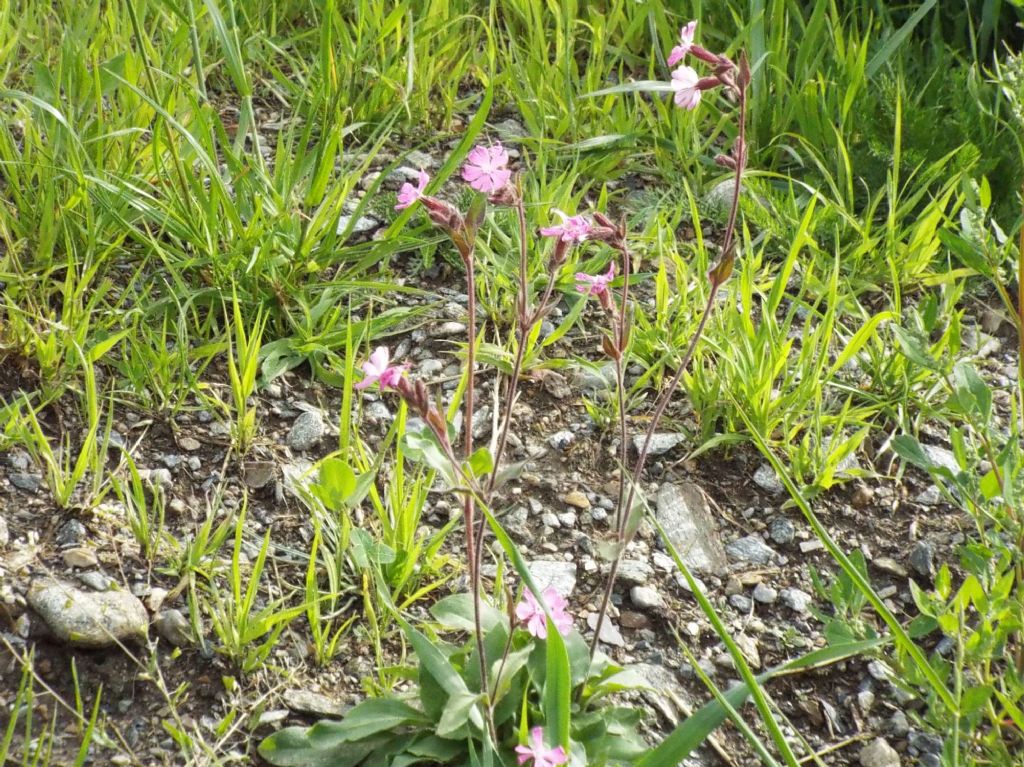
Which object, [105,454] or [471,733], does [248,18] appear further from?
[471,733]

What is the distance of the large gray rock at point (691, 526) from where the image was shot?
2.05m

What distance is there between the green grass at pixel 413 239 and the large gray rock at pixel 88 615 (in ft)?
0.30

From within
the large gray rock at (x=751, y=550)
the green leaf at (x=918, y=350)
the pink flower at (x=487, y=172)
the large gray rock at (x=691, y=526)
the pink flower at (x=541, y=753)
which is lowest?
the large gray rock at (x=751, y=550)

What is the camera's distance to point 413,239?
2422mm

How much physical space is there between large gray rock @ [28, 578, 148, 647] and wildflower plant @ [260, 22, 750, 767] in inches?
12.8

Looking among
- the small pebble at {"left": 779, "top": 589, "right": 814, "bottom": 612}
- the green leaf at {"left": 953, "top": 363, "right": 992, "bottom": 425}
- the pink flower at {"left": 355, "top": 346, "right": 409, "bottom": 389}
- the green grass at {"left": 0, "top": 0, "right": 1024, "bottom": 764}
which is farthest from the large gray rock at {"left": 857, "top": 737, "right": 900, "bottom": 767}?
the pink flower at {"left": 355, "top": 346, "right": 409, "bottom": 389}

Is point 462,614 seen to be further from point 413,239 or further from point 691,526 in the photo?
point 413,239

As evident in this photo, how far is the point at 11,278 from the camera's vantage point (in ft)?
7.22

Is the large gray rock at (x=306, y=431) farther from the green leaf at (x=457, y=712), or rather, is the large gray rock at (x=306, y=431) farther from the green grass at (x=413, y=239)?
the green leaf at (x=457, y=712)

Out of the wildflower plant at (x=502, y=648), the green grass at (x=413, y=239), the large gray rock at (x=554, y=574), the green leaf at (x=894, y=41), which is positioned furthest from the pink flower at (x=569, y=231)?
the green leaf at (x=894, y=41)

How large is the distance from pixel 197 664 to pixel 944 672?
3.69ft

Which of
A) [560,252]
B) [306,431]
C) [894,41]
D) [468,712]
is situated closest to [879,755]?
[468,712]

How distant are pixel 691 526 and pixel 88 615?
Result: 1.07 meters

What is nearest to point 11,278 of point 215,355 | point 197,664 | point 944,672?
point 215,355
